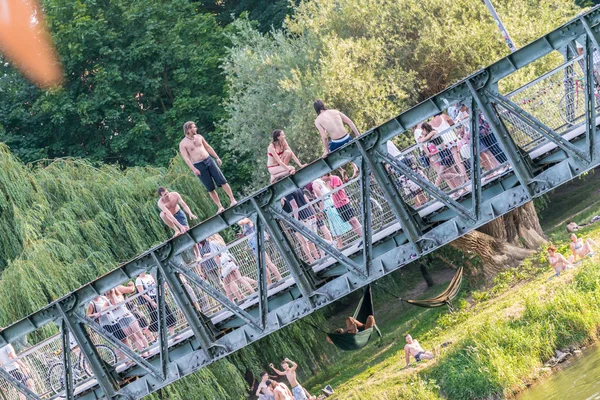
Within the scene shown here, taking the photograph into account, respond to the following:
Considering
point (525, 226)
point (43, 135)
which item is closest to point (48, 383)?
point (525, 226)

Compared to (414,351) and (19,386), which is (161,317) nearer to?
(19,386)

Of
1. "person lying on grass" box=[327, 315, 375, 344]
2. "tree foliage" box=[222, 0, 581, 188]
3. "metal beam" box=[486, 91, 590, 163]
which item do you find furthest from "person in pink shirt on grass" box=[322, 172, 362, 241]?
"tree foliage" box=[222, 0, 581, 188]

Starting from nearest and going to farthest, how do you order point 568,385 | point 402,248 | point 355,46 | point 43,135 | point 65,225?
point 402,248 < point 568,385 < point 65,225 < point 355,46 < point 43,135

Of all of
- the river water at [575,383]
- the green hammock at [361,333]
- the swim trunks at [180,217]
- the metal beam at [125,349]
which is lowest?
the river water at [575,383]

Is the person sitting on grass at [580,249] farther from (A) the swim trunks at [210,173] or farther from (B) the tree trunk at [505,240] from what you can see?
(A) the swim trunks at [210,173]

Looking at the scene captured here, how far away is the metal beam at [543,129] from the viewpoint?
52.6ft

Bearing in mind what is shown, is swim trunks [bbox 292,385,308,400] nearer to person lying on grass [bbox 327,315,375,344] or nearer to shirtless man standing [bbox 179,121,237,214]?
person lying on grass [bbox 327,315,375,344]

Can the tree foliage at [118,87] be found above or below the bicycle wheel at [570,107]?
above

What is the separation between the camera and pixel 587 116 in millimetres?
15969

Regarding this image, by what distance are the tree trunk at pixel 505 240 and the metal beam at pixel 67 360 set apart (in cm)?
1387

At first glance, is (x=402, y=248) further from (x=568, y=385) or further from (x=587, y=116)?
(x=568, y=385)

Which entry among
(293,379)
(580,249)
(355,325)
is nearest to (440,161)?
(355,325)

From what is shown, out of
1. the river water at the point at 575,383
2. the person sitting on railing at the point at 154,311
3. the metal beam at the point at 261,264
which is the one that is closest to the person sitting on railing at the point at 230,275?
the metal beam at the point at 261,264

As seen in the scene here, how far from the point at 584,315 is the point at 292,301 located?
9.36 m
